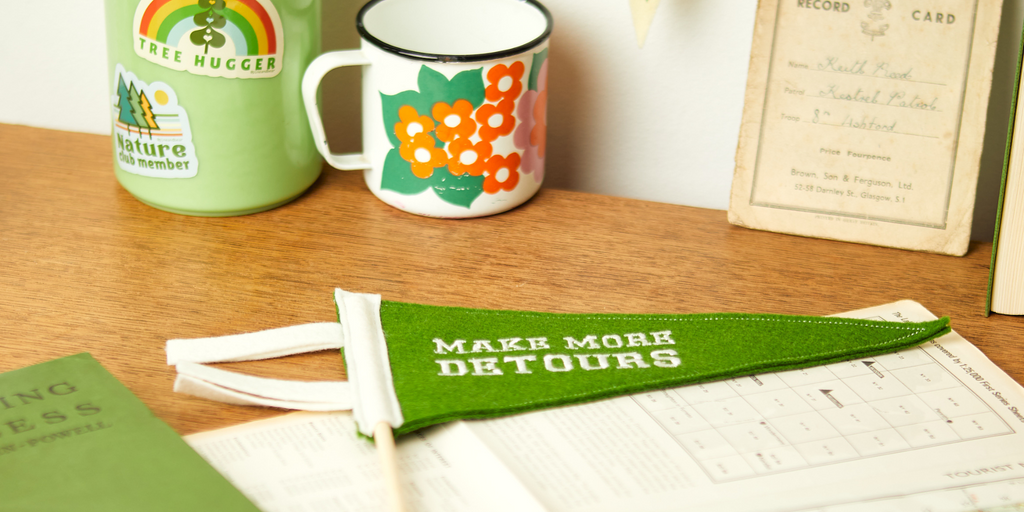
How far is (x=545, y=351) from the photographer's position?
520mm

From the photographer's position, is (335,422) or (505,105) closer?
(335,422)

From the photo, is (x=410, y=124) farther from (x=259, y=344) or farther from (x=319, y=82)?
(x=259, y=344)

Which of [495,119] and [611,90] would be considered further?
[611,90]

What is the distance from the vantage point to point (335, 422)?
464 millimetres

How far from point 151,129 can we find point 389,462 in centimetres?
36

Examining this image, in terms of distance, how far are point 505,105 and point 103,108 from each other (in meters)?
0.46

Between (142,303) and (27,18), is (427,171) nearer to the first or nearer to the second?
(142,303)

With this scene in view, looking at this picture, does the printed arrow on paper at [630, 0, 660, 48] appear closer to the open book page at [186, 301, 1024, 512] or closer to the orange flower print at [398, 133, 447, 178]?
the orange flower print at [398, 133, 447, 178]

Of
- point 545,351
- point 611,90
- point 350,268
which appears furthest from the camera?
point 611,90

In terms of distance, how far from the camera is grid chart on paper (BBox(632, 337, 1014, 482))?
1.46 ft

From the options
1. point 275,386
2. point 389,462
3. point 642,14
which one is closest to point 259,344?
point 275,386

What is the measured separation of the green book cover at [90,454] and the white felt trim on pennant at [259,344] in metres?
0.05

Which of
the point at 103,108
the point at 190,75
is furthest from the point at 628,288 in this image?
the point at 103,108

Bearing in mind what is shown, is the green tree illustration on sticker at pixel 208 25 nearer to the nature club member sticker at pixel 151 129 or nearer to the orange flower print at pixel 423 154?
the nature club member sticker at pixel 151 129
